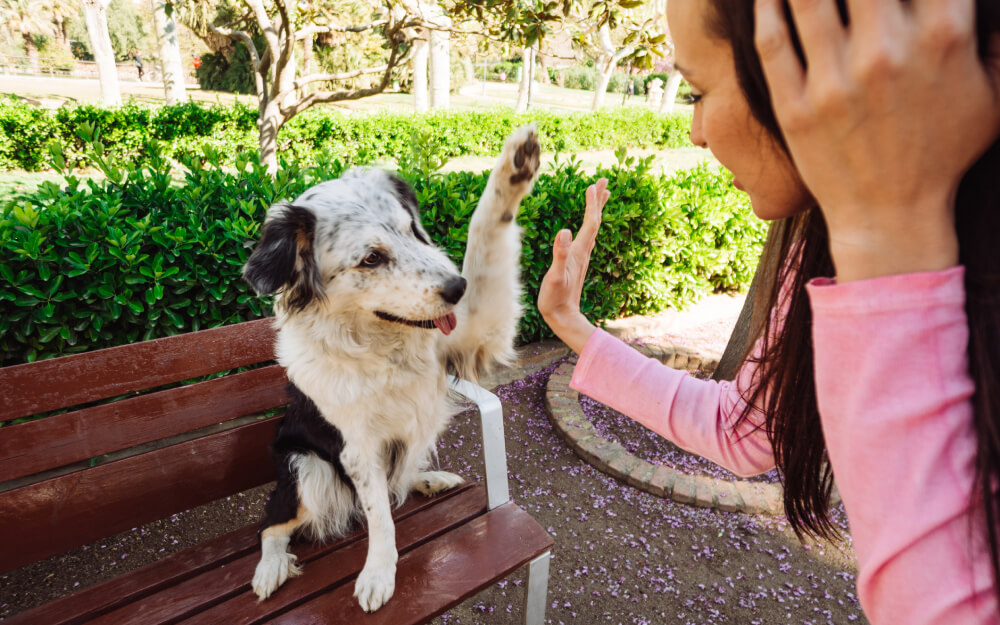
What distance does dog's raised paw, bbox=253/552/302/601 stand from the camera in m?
1.74

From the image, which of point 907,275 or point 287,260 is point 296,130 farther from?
point 907,275

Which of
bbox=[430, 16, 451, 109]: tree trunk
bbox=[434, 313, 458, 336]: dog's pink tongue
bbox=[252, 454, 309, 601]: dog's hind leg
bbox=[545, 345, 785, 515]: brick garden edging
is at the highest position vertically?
bbox=[430, 16, 451, 109]: tree trunk

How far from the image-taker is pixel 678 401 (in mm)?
1238

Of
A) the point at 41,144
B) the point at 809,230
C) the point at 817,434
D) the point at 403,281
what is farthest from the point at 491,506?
the point at 41,144

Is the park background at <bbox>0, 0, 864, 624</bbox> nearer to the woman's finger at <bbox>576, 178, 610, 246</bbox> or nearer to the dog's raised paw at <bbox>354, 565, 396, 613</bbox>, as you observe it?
the dog's raised paw at <bbox>354, 565, 396, 613</bbox>

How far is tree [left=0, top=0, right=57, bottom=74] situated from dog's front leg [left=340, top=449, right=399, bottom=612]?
49.7 metres

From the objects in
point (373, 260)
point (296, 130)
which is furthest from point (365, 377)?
point (296, 130)

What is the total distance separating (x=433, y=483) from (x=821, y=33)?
2.26 metres

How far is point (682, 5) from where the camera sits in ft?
2.43

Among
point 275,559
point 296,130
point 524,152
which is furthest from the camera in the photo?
point 296,130

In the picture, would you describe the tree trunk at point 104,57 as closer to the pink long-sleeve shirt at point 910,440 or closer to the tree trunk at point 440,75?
the tree trunk at point 440,75

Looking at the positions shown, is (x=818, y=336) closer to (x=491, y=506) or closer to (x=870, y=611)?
(x=870, y=611)

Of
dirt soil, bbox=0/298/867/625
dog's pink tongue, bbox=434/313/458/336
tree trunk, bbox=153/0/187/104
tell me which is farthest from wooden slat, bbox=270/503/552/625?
tree trunk, bbox=153/0/187/104

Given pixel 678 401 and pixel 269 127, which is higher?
pixel 269 127
